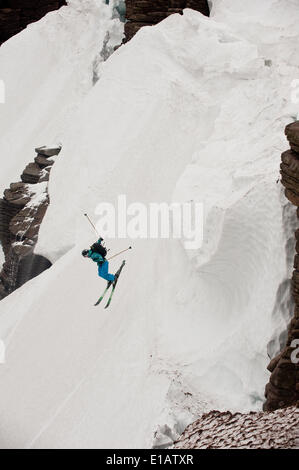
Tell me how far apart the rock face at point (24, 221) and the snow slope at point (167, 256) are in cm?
113

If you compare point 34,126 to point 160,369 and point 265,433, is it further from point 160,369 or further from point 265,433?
A: point 265,433

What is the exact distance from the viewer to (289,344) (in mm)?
13727

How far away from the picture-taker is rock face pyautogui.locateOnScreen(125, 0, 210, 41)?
3141 cm

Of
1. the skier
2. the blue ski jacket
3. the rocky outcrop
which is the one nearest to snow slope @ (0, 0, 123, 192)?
the skier

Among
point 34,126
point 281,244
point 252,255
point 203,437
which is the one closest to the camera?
point 203,437

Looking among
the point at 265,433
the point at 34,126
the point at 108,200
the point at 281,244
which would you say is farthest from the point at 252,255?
the point at 34,126

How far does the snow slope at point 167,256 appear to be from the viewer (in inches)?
624

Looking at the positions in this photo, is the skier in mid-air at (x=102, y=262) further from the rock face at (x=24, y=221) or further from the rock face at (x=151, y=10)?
the rock face at (x=151, y=10)

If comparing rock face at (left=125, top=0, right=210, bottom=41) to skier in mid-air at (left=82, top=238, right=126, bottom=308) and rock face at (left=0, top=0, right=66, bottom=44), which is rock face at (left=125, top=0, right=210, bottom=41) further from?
skier in mid-air at (left=82, top=238, right=126, bottom=308)

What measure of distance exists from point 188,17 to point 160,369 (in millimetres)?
19051

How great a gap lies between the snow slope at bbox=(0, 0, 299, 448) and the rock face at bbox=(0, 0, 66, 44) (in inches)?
706
